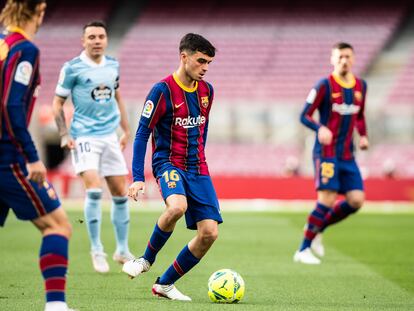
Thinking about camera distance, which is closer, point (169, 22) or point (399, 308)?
point (399, 308)

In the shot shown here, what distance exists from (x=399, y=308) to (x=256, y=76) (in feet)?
74.0

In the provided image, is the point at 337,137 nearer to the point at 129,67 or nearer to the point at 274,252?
the point at 274,252

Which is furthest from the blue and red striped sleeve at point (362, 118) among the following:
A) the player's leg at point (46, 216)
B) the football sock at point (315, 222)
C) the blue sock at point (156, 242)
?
the player's leg at point (46, 216)

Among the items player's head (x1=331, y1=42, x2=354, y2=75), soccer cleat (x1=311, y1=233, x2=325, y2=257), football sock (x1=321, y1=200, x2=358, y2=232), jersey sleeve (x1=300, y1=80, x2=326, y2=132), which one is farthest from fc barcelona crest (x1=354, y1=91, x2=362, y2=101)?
soccer cleat (x1=311, y1=233, x2=325, y2=257)

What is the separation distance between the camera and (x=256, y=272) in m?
8.41

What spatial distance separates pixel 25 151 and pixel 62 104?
12.2ft

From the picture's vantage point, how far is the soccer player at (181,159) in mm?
6371

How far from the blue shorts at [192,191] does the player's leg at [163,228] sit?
0.17 ft

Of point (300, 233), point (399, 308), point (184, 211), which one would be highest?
point (184, 211)

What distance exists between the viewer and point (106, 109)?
28.1ft

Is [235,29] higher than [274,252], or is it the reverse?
[235,29]

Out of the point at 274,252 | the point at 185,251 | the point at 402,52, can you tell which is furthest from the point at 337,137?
the point at 402,52

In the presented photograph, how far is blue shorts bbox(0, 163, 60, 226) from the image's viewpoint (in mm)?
4777

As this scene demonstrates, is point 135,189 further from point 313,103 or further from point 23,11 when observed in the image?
point 313,103
